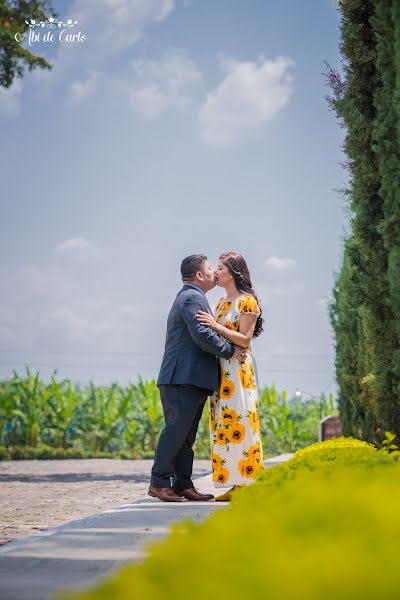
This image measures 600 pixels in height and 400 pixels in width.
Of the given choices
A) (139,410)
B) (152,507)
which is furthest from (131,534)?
(139,410)

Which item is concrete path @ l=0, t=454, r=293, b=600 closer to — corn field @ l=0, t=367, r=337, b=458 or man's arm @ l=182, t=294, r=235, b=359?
man's arm @ l=182, t=294, r=235, b=359

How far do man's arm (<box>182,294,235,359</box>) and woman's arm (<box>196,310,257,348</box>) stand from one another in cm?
4

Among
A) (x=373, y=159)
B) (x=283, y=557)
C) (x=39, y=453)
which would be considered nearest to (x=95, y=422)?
(x=39, y=453)

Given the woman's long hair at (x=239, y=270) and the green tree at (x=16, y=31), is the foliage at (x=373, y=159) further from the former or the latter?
the green tree at (x=16, y=31)

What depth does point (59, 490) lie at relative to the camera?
956 centimetres

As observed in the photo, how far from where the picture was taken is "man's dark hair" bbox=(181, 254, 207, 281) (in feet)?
23.0

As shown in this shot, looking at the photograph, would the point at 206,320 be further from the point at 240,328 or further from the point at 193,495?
the point at 193,495

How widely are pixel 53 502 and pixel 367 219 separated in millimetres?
4570

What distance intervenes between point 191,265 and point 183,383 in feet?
3.81

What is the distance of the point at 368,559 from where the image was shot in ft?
4.31

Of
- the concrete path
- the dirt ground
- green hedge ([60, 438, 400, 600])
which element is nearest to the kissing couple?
the dirt ground

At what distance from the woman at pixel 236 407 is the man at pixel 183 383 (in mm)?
99

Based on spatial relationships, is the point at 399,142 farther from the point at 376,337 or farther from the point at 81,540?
the point at 81,540

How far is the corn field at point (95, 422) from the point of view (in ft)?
58.5
